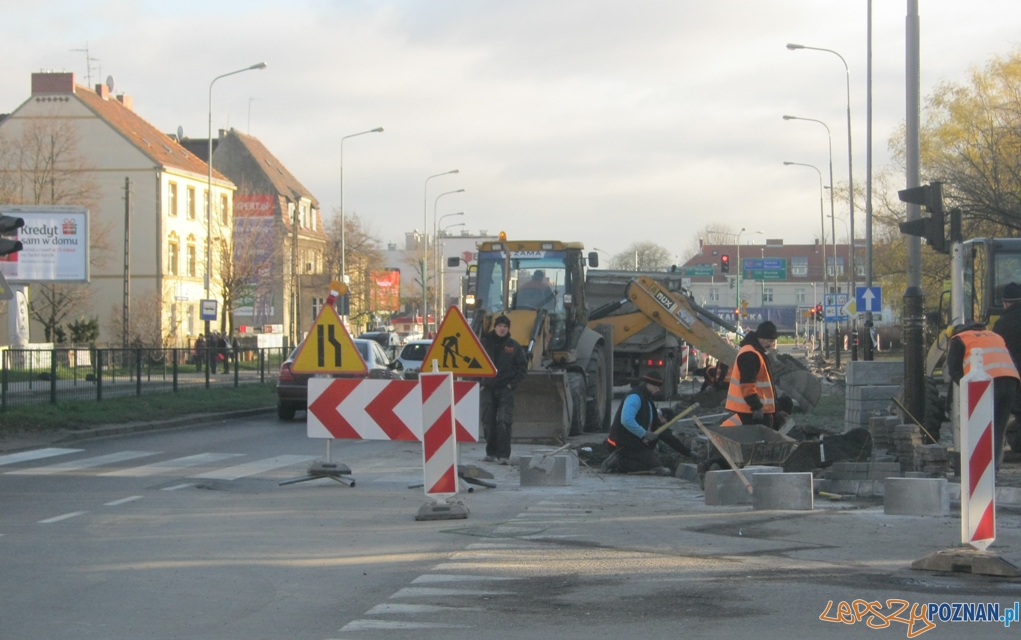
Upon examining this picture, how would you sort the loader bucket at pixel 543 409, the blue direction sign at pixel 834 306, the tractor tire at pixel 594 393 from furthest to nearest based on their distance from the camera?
the blue direction sign at pixel 834 306 → the tractor tire at pixel 594 393 → the loader bucket at pixel 543 409

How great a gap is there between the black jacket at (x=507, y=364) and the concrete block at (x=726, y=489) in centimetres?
425

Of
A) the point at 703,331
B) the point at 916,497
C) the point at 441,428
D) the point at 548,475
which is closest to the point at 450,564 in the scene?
the point at 441,428

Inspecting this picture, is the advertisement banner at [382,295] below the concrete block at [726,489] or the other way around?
the other way around

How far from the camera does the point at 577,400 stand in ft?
59.3

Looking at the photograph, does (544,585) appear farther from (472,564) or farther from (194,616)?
(194,616)


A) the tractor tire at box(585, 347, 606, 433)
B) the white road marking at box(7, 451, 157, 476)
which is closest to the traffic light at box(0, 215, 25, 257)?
the white road marking at box(7, 451, 157, 476)

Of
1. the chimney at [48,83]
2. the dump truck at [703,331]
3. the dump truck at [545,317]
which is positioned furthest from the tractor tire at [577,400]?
the chimney at [48,83]

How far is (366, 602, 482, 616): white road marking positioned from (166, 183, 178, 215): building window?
57.5 meters

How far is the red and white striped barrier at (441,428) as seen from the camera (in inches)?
382

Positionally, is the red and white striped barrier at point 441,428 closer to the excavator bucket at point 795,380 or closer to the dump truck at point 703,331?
the dump truck at point 703,331

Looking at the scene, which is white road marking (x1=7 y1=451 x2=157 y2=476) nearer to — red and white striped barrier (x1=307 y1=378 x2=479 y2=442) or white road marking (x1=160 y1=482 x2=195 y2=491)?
white road marking (x1=160 y1=482 x2=195 y2=491)

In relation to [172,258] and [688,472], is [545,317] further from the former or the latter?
[172,258]

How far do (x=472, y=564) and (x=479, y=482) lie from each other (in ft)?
13.8

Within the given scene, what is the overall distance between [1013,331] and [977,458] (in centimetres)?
606
